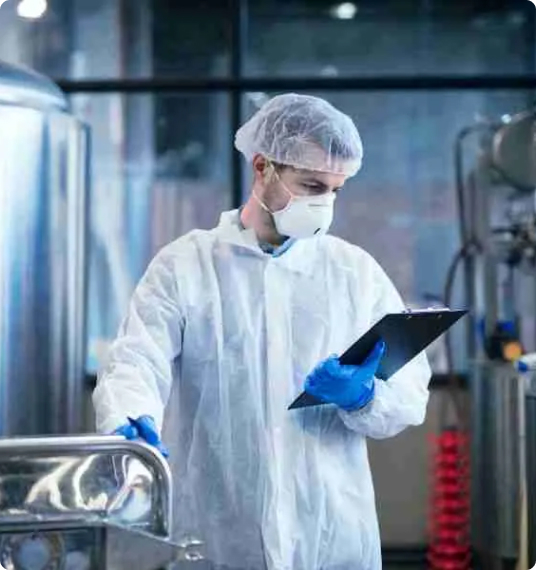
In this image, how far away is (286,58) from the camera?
3514mm

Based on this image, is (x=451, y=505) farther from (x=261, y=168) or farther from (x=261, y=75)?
(x=261, y=168)

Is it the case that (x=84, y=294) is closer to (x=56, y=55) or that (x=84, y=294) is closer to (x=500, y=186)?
(x=56, y=55)

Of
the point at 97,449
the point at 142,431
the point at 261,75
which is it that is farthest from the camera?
the point at 261,75

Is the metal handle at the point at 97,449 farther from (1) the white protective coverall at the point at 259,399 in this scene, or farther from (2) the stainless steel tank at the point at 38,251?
(2) the stainless steel tank at the point at 38,251

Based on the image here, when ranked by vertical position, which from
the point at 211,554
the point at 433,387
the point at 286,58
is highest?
the point at 286,58

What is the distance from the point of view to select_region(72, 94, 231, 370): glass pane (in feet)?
11.4

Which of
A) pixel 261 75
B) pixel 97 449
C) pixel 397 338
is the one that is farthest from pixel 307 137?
pixel 261 75

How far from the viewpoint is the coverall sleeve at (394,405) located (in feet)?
5.50

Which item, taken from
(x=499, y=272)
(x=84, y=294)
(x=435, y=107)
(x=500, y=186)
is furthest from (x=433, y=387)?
(x=84, y=294)

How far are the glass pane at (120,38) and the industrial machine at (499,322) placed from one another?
0.91 meters

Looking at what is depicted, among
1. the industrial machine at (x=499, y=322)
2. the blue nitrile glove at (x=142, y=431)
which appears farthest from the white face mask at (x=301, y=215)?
the industrial machine at (x=499, y=322)

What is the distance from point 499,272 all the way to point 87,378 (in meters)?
1.33

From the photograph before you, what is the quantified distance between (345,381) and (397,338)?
0.11 meters

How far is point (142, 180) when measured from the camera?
351 centimetres
